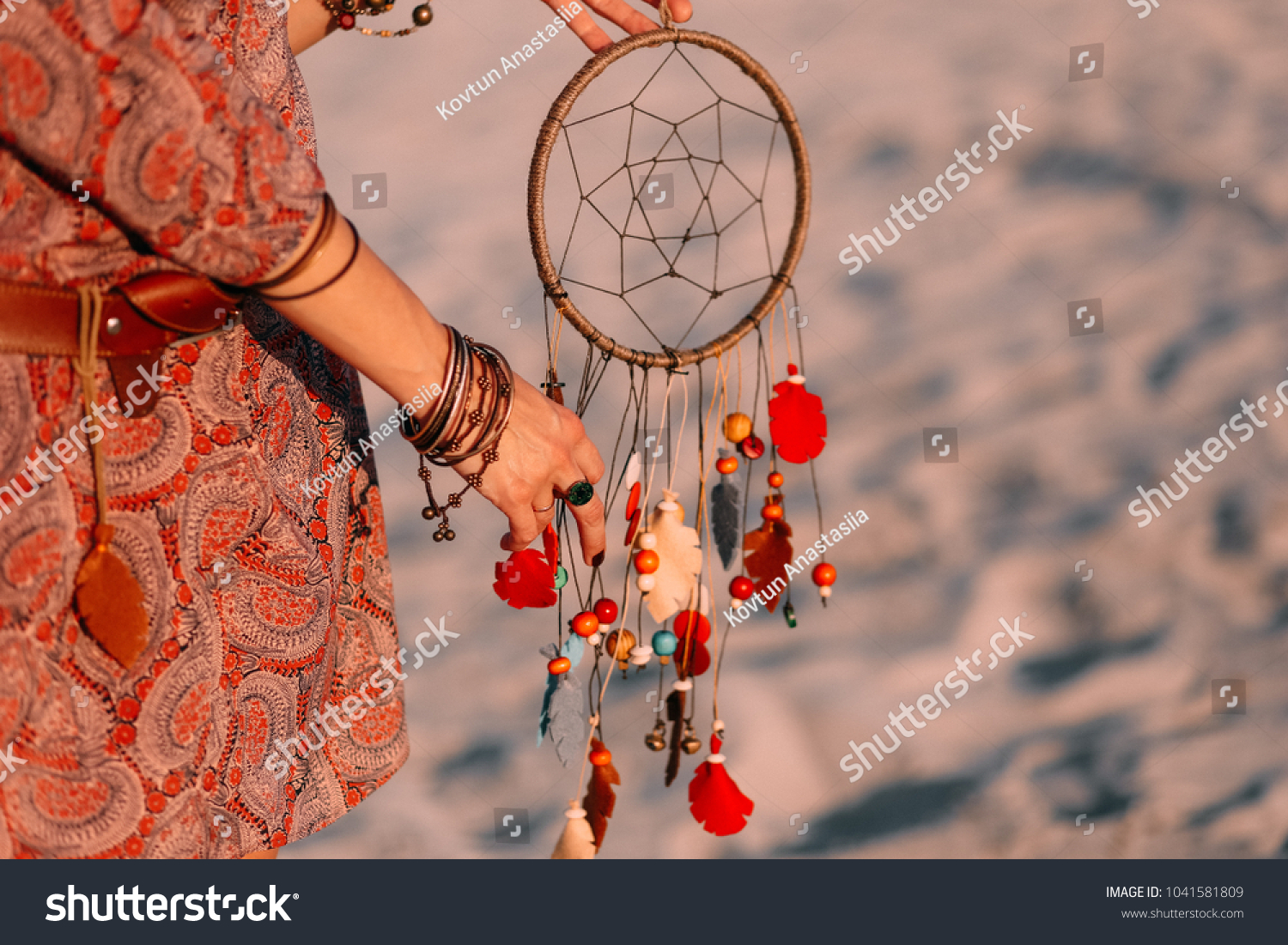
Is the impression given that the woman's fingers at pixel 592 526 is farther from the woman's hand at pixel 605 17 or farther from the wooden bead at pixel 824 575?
the woman's hand at pixel 605 17

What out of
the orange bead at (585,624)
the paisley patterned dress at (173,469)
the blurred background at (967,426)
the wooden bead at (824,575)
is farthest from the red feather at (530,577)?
the blurred background at (967,426)

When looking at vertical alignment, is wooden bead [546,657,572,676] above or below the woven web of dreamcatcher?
above

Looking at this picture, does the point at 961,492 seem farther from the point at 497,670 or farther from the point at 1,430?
the point at 1,430

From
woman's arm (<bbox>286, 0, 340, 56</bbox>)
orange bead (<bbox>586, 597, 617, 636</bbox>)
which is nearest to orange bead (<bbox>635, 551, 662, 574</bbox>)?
orange bead (<bbox>586, 597, 617, 636</bbox>)

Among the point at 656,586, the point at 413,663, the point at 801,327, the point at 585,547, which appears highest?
the point at 585,547

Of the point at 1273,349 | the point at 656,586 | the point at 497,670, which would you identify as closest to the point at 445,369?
the point at 656,586

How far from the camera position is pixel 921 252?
5.76ft

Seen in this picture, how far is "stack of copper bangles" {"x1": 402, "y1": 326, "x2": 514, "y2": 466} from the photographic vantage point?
0.71 m

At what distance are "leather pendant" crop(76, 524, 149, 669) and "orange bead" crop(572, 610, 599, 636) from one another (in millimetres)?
381

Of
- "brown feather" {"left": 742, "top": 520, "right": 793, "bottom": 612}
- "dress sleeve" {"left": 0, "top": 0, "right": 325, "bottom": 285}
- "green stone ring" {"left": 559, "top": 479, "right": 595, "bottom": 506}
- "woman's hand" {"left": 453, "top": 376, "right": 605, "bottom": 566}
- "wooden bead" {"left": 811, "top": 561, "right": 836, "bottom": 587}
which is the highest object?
"dress sleeve" {"left": 0, "top": 0, "right": 325, "bottom": 285}

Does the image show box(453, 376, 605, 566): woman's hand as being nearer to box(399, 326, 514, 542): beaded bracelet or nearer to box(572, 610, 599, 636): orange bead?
box(399, 326, 514, 542): beaded bracelet

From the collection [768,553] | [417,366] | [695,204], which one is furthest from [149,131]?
[695,204]

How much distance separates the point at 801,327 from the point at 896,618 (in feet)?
1.83

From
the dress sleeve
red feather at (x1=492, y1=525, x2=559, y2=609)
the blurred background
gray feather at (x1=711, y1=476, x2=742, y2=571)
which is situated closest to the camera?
the dress sleeve
